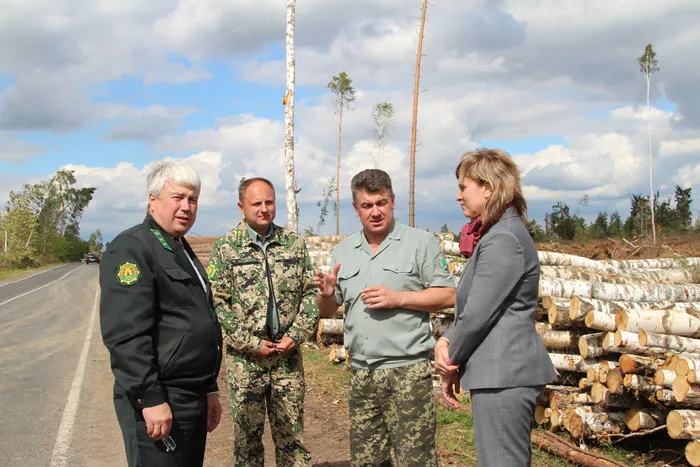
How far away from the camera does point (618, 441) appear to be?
549 centimetres

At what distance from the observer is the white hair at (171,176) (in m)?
3.04

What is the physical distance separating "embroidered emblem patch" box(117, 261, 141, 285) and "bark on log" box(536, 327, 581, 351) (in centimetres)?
461

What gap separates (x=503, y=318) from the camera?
9.18ft

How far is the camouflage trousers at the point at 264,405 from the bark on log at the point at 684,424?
9.41 ft

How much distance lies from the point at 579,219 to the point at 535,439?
2576cm

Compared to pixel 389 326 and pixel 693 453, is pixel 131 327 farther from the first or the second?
pixel 693 453

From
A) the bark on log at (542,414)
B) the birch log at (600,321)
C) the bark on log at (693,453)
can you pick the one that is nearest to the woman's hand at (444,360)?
the bark on log at (693,453)

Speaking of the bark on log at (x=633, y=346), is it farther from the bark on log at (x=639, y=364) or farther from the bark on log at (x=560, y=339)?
the bark on log at (x=560, y=339)

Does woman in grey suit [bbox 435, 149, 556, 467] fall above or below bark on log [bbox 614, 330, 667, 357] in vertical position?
above

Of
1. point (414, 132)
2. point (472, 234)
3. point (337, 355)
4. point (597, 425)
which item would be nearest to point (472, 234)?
point (472, 234)

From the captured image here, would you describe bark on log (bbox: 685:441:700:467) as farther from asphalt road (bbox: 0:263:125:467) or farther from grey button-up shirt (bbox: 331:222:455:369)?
asphalt road (bbox: 0:263:125:467)

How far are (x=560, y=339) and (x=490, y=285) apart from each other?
12.7ft

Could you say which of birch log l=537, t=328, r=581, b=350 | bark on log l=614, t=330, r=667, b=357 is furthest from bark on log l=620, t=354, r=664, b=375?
birch log l=537, t=328, r=581, b=350

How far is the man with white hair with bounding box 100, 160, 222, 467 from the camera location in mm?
2656
